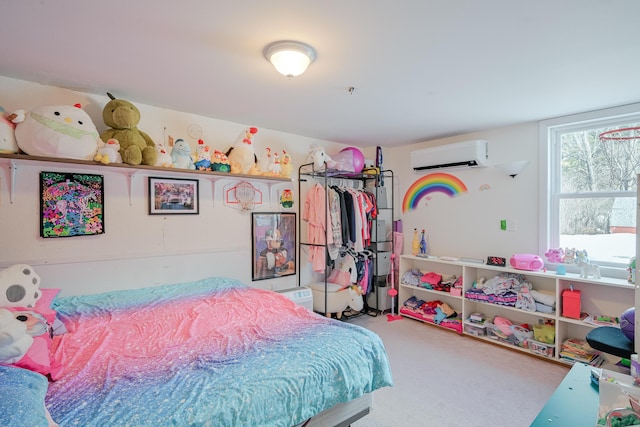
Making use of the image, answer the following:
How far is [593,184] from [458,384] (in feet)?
7.43

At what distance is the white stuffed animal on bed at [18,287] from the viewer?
168cm

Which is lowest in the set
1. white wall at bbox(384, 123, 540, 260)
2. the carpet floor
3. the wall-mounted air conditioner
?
the carpet floor

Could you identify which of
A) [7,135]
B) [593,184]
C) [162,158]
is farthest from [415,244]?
[7,135]

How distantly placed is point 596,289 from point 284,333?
290cm

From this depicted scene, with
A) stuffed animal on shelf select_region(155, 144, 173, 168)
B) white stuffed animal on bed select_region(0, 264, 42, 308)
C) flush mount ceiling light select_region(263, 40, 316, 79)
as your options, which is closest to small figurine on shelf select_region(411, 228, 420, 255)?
flush mount ceiling light select_region(263, 40, 316, 79)

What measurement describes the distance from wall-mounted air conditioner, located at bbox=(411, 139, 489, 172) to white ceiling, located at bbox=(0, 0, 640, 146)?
61cm

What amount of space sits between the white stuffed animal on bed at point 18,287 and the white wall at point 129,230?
0.58m

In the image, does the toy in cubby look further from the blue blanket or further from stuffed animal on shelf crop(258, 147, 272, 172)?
stuffed animal on shelf crop(258, 147, 272, 172)

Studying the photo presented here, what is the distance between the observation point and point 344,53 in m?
1.83

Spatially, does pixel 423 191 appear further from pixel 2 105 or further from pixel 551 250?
pixel 2 105

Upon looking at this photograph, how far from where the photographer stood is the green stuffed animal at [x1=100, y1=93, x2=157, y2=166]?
234 cm

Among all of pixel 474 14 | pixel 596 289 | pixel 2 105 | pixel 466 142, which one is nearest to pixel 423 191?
pixel 466 142

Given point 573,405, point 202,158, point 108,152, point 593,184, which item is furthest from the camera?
point 593,184

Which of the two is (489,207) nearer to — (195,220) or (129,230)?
(195,220)
